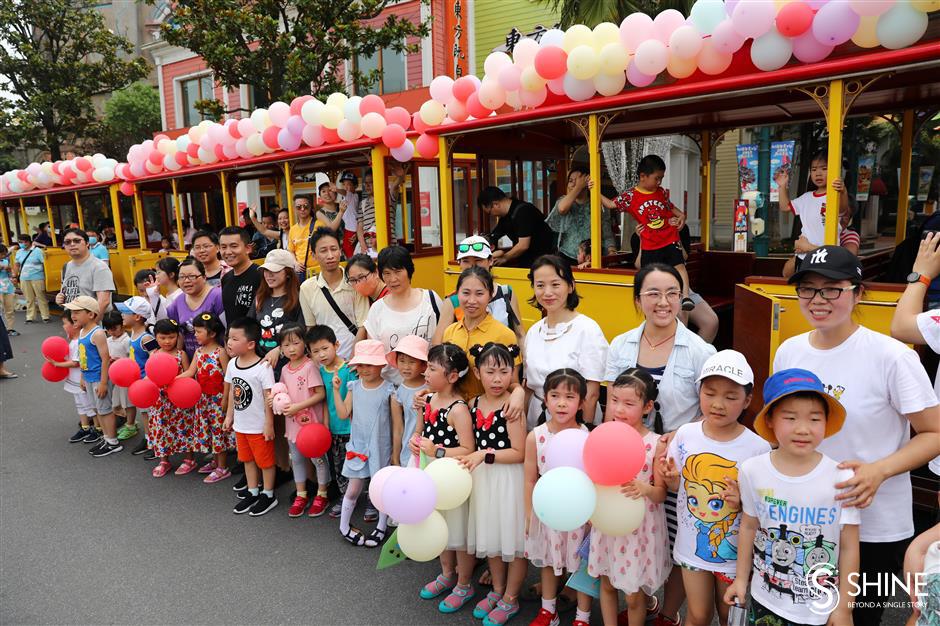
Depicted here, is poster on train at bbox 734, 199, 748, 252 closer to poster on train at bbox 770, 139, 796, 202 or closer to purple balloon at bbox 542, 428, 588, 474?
poster on train at bbox 770, 139, 796, 202

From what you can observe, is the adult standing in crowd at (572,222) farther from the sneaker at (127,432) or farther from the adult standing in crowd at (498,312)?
the sneaker at (127,432)

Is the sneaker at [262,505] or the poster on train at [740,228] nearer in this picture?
the sneaker at [262,505]

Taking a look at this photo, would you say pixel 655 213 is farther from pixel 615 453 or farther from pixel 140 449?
pixel 140 449

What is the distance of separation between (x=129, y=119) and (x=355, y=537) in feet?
76.5

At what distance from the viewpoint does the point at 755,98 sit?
514 centimetres

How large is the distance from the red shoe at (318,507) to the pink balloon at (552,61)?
11.9 ft

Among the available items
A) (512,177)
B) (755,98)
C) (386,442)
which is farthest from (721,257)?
(386,442)

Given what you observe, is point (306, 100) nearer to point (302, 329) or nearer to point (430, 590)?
point (302, 329)

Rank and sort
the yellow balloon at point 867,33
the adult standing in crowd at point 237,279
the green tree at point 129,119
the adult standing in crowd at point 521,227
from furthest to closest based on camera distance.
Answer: the green tree at point 129,119 < the adult standing in crowd at point 521,227 < the adult standing in crowd at point 237,279 < the yellow balloon at point 867,33

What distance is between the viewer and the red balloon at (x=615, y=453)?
2.28 m

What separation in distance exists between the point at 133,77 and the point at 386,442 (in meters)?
21.6

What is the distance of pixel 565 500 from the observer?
2318mm

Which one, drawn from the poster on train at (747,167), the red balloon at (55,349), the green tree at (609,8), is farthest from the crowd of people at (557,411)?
the poster on train at (747,167)

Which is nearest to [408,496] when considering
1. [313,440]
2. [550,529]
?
[550,529]
